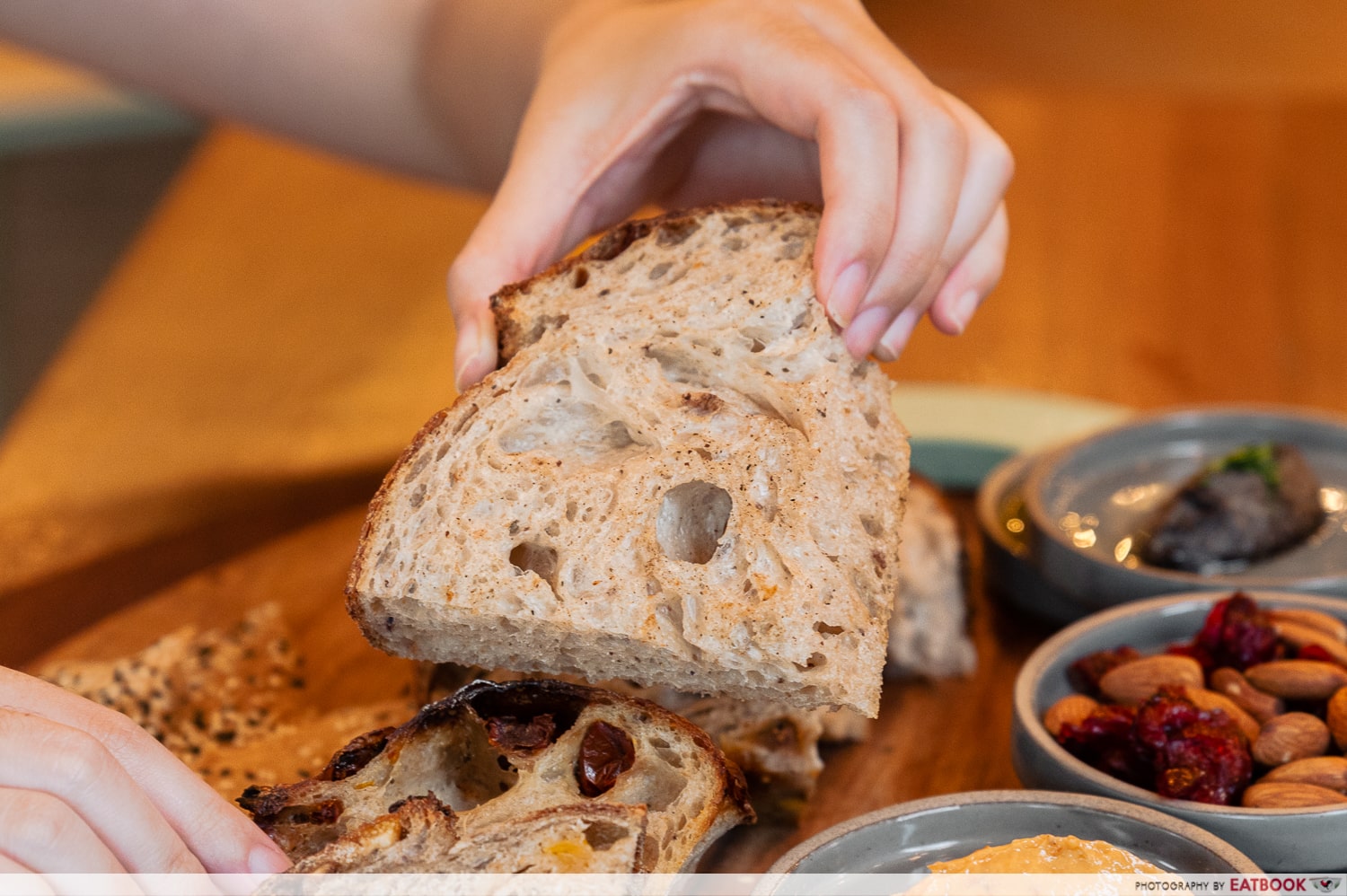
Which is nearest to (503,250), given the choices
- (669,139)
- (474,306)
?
(474,306)

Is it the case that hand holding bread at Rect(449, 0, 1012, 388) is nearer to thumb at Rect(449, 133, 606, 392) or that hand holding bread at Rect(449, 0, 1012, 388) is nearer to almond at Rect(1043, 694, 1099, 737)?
thumb at Rect(449, 133, 606, 392)

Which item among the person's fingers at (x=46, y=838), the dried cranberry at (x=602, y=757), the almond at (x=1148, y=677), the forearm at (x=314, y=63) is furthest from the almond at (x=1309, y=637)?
the forearm at (x=314, y=63)

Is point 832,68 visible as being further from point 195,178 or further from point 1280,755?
point 195,178

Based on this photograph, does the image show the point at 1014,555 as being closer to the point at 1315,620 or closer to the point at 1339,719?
the point at 1315,620

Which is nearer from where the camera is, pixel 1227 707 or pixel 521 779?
pixel 521 779

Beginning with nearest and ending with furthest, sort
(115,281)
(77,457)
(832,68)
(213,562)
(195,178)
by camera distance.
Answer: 1. (832,68)
2. (213,562)
3. (77,457)
4. (115,281)
5. (195,178)

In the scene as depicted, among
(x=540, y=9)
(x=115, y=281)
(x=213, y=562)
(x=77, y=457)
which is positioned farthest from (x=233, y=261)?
(x=540, y=9)

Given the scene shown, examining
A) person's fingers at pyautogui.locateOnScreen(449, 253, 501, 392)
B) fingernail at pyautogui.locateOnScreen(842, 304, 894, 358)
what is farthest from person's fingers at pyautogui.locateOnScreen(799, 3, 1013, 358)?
person's fingers at pyautogui.locateOnScreen(449, 253, 501, 392)
